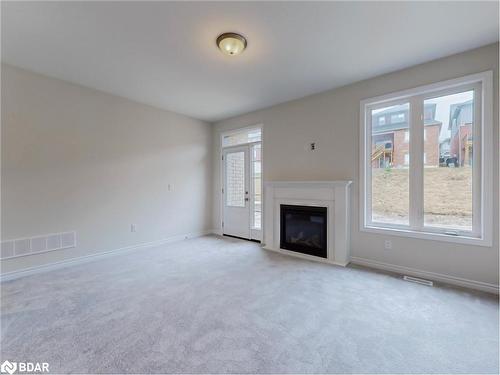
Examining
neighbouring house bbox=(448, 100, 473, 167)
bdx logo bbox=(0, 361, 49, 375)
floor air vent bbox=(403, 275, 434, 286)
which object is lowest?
bdx logo bbox=(0, 361, 49, 375)

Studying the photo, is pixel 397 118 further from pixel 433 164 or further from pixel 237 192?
pixel 237 192

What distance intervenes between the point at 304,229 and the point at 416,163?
182 cm

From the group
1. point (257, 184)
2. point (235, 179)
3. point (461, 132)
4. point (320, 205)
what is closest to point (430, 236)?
point (461, 132)

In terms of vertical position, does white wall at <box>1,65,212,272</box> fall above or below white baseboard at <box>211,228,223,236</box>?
above

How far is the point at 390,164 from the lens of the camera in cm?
318

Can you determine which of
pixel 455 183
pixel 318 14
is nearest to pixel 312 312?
pixel 455 183

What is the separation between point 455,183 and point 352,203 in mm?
1196

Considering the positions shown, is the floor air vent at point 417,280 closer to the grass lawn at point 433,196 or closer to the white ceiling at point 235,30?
the grass lawn at point 433,196

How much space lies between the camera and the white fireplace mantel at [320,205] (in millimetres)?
3367

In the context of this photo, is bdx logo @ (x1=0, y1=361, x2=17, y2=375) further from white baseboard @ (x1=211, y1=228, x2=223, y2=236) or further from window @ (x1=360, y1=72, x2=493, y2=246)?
white baseboard @ (x1=211, y1=228, x2=223, y2=236)

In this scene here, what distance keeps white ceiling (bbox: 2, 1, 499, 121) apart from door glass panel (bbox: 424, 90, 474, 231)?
637 millimetres

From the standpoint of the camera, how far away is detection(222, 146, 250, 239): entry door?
4.84m

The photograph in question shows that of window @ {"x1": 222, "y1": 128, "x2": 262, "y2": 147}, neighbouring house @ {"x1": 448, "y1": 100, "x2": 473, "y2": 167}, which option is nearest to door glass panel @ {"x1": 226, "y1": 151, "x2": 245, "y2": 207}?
window @ {"x1": 222, "y1": 128, "x2": 262, "y2": 147}

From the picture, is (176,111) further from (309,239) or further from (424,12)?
(424,12)
